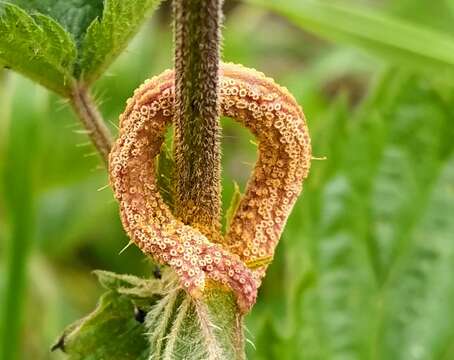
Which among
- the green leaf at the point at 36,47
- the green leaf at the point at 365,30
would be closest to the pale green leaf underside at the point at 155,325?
the green leaf at the point at 36,47

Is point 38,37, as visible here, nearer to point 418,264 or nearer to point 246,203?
point 246,203

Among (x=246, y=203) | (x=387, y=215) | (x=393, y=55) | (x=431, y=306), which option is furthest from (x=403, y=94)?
(x=246, y=203)

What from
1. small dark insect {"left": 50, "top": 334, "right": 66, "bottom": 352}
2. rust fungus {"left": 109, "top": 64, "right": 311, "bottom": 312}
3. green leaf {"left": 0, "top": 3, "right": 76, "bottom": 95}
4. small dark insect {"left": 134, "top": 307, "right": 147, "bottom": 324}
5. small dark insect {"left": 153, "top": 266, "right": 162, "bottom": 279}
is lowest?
small dark insect {"left": 50, "top": 334, "right": 66, "bottom": 352}

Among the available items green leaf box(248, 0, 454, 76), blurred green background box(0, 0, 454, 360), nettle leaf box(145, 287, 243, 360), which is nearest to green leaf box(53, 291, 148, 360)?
nettle leaf box(145, 287, 243, 360)

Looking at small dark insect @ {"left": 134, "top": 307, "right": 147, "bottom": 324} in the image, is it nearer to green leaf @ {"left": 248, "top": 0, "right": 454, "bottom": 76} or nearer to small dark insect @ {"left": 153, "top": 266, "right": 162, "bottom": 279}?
small dark insect @ {"left": 153, "top": 266, "right": 162, "bottom": 279}

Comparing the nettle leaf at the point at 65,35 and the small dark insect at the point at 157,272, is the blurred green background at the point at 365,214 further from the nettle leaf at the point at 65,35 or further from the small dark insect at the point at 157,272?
the nettle leaf at the point at 65,35

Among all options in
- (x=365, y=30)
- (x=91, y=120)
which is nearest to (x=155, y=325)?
(x=91, y=120)

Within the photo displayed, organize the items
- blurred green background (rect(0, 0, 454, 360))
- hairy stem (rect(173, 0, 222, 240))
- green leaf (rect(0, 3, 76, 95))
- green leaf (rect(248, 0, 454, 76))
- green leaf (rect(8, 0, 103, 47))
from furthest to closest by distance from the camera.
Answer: green leaf (rect(248, 0, 454, 76))
blurred green background (rect(0, 0, 454, 360))
green leaf (rect(8, 0, 103, 47))
green leaf (rect(0, 3, 76, 95))
hairy stem (rect(173, 0, 222, 240))
